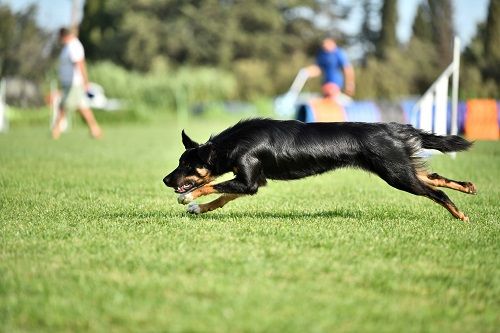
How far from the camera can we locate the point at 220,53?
50.1 meters

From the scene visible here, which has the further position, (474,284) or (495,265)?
(495,265)

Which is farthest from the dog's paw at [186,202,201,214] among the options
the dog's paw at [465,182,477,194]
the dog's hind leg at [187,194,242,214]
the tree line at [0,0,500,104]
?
the tree line at [0,0,500,104]

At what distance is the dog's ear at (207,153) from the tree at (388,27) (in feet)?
152

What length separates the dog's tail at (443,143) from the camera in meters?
5.60

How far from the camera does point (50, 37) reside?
35531 mm

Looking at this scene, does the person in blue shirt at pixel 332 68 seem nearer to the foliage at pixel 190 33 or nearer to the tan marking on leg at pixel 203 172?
the tan marking on leg at pixel 203 172

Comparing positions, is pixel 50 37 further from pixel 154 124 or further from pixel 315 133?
pixel 315 133

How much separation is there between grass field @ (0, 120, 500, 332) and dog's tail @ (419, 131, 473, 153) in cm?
60

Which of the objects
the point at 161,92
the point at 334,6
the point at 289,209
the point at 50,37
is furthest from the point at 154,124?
the point at 334,6

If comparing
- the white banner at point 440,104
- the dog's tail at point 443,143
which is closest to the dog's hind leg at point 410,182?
the dog's tail at point 443,143

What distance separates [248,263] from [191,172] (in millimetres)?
1850

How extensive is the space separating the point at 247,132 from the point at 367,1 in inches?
2172

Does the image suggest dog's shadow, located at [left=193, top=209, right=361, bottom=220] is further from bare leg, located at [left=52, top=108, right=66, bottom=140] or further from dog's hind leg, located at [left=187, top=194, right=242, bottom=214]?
bare leg, located at [left=52, top=108, right=66, bottom=140]

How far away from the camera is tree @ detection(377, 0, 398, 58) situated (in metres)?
49.9
